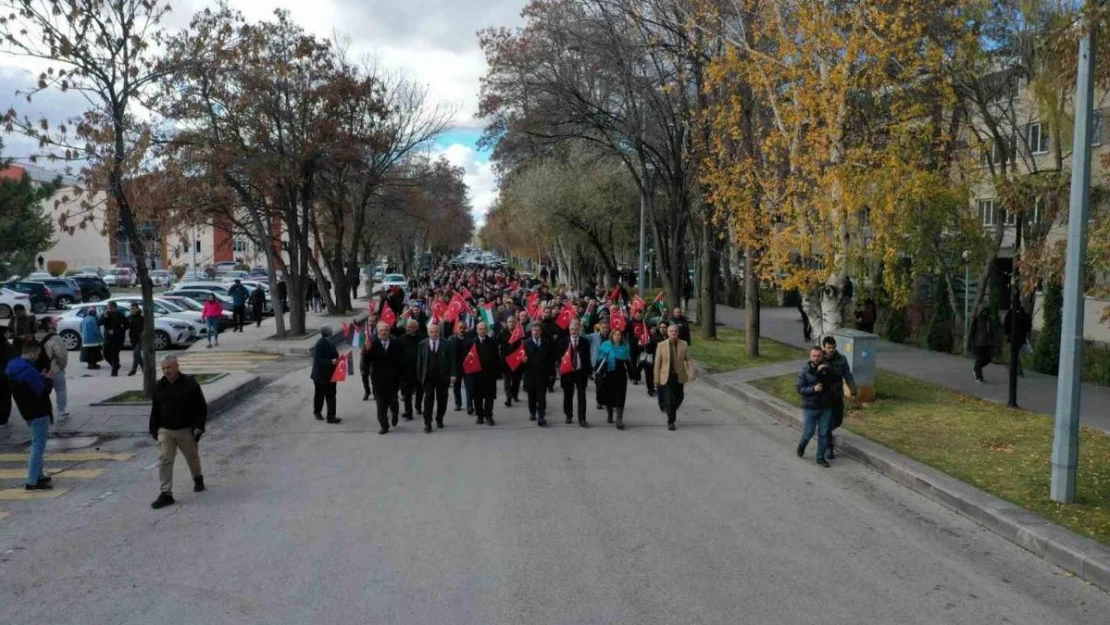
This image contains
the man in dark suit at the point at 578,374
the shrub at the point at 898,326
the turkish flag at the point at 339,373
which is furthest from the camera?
the shrub at the point at 898,326

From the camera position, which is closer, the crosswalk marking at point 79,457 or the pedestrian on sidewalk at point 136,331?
the crosswalk marking at point 79,457

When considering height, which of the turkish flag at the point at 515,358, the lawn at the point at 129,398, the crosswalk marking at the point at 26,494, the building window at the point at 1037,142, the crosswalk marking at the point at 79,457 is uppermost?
the building window at the point at 1037,142

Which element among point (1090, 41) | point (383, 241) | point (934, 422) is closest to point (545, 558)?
point (1090, 41)

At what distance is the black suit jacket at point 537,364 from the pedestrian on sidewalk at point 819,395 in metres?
4.05

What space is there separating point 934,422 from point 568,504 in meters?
6.80

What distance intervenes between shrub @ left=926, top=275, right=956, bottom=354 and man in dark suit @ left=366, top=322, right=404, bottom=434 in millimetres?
15894

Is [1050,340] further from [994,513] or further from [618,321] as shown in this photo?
[994,513]

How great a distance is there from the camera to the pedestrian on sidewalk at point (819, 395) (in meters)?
10.7

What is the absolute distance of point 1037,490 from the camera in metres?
9.13

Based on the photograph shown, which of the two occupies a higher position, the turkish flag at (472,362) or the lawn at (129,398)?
the turkish flag at (472,362)

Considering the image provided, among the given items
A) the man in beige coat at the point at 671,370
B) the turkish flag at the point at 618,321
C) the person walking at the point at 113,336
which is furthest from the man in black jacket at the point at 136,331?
the man in beige coat at the point at 671,370

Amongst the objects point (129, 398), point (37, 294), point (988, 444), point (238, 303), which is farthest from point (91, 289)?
point (988, 444)

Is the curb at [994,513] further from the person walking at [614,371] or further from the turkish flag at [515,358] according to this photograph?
the turkish flag at [515,358]

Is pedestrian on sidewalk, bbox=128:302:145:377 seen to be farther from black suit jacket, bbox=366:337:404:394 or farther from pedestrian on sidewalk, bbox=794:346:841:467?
pedestrian on sidewalk, bbox=794:346:841:467
